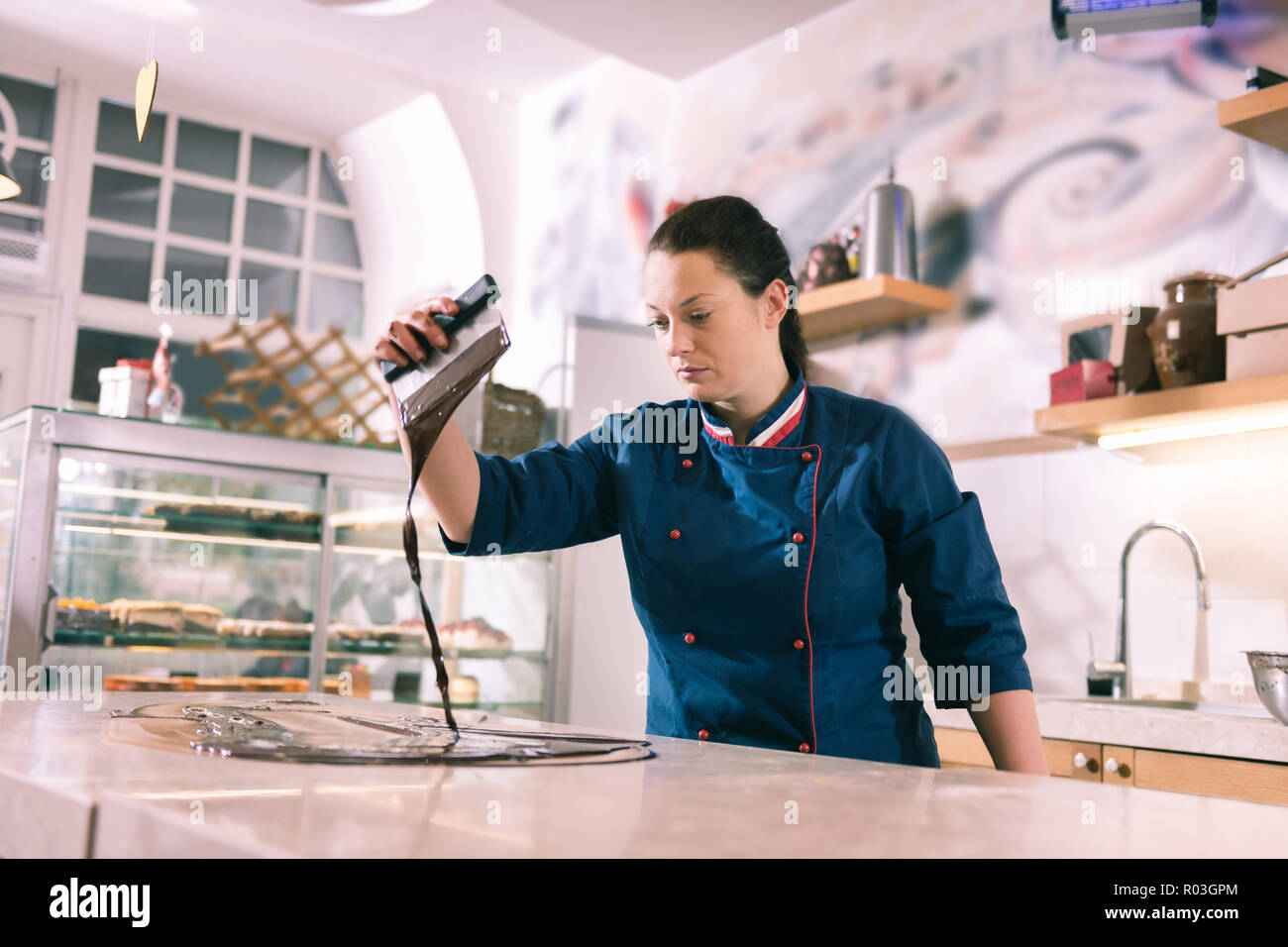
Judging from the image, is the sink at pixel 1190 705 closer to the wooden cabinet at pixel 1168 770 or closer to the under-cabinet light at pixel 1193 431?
the wooden cabinet at pixel 1168 770

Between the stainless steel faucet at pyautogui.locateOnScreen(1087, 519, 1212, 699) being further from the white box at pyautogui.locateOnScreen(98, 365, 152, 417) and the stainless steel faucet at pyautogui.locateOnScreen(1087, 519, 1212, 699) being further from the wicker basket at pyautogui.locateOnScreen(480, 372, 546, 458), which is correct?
the white box at pyautogui.locateOnScreen(98, 365, 152, 417)

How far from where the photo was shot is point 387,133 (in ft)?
16.6

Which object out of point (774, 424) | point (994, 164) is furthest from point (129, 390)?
point (994, 164)

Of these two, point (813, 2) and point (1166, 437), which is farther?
point (813, 2)

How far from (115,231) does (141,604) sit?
2254 millimetres

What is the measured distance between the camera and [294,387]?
4566 mm

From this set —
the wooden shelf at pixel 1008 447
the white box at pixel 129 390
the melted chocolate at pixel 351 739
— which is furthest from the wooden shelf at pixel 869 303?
the melted chocolate at pixel 351 739

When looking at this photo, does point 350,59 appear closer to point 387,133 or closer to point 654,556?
point 387,133

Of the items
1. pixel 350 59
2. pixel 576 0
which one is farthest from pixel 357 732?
pixel 350 59

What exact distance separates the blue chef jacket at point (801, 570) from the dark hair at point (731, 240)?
17cm

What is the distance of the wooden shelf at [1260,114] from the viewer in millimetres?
2143

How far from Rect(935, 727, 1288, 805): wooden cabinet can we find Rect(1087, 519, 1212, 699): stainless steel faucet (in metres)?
0.45

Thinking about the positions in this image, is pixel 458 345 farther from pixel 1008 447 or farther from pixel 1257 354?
pixel 1008 447

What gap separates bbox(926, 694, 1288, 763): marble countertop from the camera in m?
1.83
